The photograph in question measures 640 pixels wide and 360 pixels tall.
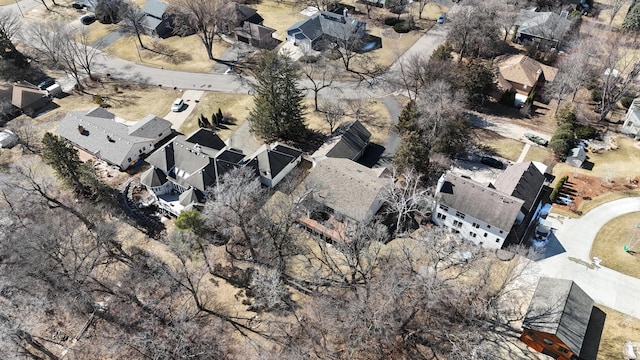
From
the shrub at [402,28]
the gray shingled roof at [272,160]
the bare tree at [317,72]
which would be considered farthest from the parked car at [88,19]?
the shrub at [402,28]

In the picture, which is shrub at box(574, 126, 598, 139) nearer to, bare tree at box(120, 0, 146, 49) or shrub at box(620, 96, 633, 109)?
shrub at box(620, 96, 633, 109)

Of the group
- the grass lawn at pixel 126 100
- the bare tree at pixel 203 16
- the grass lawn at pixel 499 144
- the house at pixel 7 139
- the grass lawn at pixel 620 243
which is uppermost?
the bare tree at pixel 203 16

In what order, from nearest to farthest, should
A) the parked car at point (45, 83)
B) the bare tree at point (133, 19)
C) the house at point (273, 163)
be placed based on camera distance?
the house at point (273, 163), the parked car at point (45, 83), the bare tree at point (133, 19)

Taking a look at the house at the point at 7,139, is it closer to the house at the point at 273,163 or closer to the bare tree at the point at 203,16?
the bare tree at the point at 203,16

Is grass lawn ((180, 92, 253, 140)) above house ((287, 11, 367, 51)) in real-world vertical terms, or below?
below

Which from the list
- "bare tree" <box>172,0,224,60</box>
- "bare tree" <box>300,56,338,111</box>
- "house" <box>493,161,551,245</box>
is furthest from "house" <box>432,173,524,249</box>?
"bare tree" <box>172,0,224,60</box>

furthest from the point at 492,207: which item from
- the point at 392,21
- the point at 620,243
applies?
the point at 392,21

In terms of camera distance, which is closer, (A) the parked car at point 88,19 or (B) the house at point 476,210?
(B) the house at point 476,210
